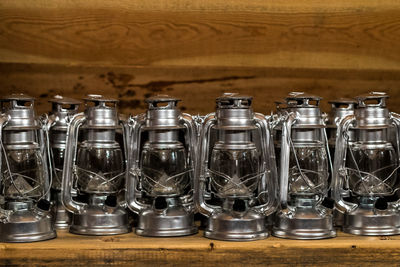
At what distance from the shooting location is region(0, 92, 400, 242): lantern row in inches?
70.5

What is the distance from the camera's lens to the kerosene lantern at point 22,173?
175 cm

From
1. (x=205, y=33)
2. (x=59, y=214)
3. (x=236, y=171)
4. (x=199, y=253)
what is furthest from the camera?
(x=205, y=33)

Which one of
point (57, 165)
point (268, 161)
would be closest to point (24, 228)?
point (57, 165)

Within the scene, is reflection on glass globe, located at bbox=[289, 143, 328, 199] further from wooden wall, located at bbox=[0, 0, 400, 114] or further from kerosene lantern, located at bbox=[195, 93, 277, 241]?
wooden wall, located at bbox=[0, 0, 400, 114]

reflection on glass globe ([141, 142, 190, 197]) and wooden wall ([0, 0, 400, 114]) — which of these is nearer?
reflection on glass globe ([141, 142, 190, 197])

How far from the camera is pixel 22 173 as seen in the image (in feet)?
5.92

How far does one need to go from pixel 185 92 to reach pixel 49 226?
615 mm

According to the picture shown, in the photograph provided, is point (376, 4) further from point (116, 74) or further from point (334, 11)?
Result: point (116, 74)

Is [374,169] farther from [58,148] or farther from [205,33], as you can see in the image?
[58,148]

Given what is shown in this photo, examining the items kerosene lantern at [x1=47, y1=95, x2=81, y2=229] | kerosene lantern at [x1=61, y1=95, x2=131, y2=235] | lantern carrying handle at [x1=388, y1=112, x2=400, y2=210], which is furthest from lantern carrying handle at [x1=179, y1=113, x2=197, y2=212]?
lantern carrying handle at [x1=388, y1=112, x2=400, y2=210]

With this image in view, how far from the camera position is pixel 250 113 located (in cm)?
179

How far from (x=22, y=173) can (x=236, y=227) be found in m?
0.50

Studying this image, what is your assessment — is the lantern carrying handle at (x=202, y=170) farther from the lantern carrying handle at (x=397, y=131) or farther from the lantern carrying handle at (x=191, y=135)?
the lantern carrying handle at (x=397, y=131)

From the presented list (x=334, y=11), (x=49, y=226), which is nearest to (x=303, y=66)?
(x=334, y=11)
